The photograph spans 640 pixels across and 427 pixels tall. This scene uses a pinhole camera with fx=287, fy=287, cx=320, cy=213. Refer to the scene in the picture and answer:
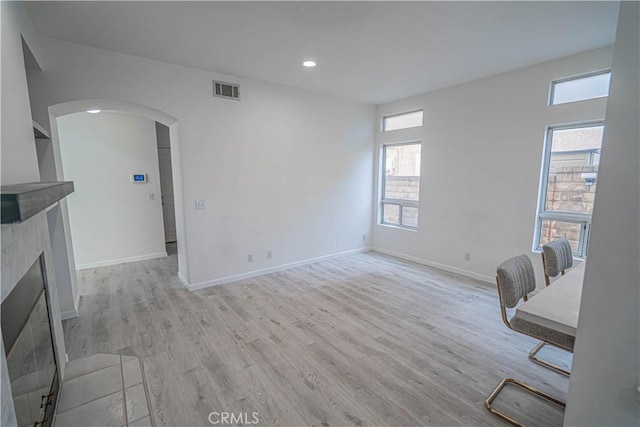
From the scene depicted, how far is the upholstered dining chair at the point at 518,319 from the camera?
66.3 inches

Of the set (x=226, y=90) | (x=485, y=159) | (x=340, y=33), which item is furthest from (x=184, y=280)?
(x=485, y=159)

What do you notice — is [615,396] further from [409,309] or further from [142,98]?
[142,98]

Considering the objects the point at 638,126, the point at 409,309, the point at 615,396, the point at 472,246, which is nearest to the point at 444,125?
the point at 472,246

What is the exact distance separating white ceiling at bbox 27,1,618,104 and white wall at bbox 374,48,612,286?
30 centimetres

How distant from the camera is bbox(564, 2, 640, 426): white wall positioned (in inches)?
39.7

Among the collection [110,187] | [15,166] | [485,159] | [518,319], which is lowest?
[518,319]

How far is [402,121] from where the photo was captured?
17.2 ft

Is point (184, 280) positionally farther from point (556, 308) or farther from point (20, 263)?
point (556, 308)

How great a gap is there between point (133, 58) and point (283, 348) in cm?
349

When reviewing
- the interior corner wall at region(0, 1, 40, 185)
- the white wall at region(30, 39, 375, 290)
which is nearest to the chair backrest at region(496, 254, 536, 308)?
the interior corner wall at region(0, 1, 40, 185)

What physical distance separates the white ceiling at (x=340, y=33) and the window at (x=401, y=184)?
1674mm

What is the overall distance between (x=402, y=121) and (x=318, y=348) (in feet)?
13.8

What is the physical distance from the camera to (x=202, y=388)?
208 cm

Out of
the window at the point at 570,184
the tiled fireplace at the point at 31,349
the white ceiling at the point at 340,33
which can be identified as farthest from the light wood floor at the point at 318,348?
the white ceiling at the point at 340,33
